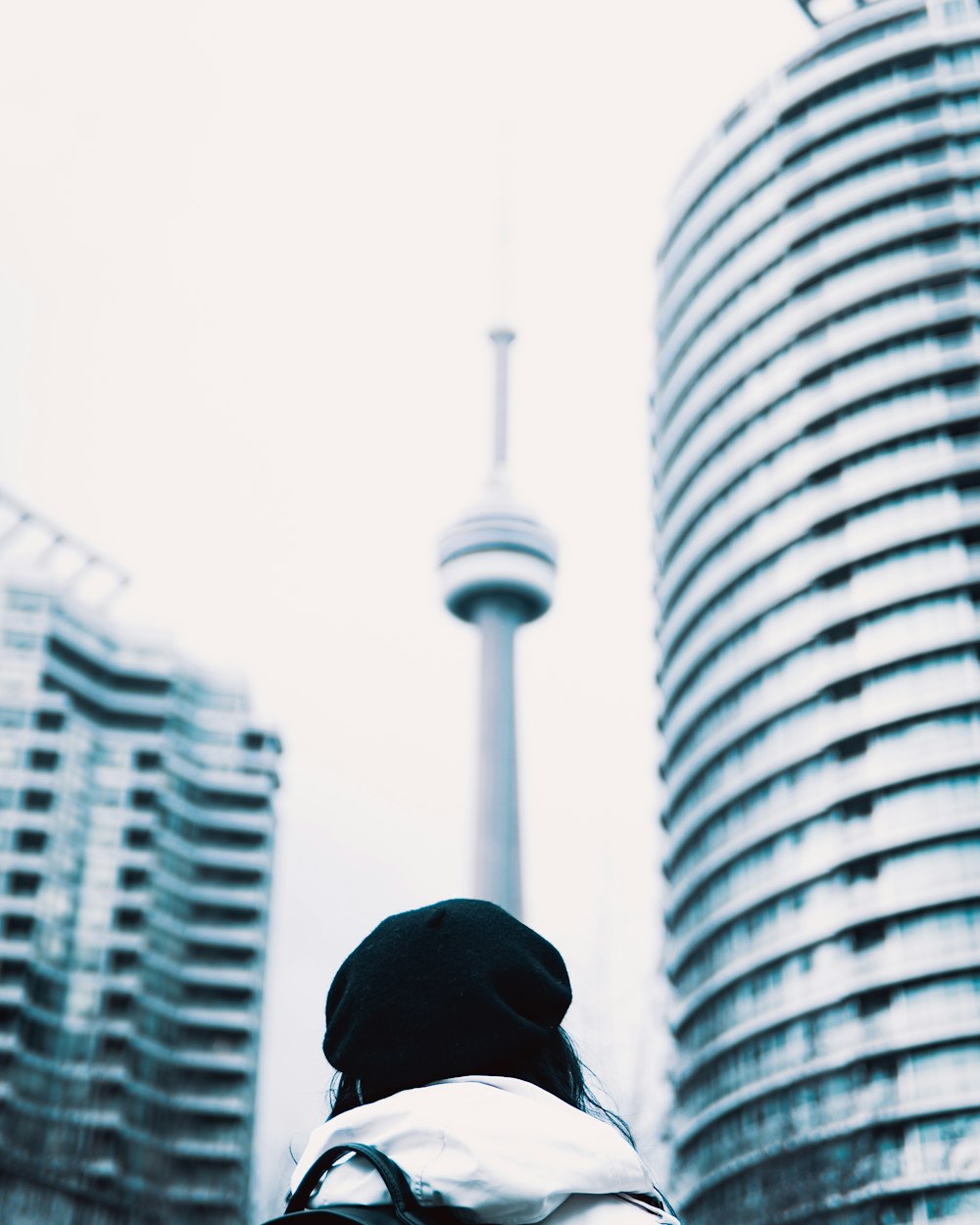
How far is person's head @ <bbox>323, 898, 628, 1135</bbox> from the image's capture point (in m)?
2.23

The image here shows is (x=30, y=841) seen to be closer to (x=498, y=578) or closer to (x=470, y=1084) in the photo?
(x=498, y=578)

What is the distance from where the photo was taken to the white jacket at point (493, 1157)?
195cm

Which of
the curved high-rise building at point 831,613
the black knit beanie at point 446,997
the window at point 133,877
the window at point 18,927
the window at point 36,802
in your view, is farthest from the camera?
the window at point 133,877

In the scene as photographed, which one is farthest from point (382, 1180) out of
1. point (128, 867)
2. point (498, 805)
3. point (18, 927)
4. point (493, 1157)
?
point (128, 867)

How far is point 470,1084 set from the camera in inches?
83.5

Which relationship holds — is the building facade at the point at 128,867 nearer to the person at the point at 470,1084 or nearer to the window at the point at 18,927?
the window at the point at 18,927

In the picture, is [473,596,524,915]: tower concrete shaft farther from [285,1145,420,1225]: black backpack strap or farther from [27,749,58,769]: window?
[285,1145,420,1225]: black backpack strap

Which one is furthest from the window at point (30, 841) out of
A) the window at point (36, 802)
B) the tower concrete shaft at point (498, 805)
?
Answer: the tower concrete shaft at point (498, 805)

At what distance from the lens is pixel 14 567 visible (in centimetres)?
9281

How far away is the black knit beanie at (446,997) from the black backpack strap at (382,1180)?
0.23m

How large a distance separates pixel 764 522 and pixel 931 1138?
29609mm

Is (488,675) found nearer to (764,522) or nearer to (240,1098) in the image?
(764,522)

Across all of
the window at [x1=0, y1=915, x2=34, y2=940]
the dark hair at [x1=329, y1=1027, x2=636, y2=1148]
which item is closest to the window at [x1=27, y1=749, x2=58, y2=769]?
the window at [x1=0, y1=915, x2=34, y2=940]

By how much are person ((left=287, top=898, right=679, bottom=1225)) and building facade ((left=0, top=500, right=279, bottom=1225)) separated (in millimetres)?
73199
